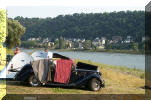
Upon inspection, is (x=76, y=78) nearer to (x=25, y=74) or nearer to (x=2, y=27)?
(x=25, y=74)

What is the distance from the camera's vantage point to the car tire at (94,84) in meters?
12.9

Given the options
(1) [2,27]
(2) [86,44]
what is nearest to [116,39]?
(2) [86,44]

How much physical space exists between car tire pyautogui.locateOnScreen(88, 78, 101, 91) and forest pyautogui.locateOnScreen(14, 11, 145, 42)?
73834mm

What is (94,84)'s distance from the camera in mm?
12906

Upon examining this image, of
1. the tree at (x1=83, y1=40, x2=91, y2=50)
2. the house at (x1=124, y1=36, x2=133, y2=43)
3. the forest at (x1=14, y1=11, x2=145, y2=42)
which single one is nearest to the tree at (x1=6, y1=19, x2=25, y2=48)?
the tree at (x1=83, y1=40, x2=91, y2=50)

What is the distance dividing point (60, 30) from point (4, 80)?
77.0m

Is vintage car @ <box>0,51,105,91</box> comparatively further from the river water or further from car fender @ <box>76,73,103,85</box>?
the river water

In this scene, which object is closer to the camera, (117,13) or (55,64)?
(55,64)

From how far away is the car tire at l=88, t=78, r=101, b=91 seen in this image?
12.9 meters

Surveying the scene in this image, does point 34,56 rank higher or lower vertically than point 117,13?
lower

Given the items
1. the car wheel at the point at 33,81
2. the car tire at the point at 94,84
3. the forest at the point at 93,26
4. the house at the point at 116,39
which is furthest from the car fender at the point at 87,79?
the forest at the point at 93,26

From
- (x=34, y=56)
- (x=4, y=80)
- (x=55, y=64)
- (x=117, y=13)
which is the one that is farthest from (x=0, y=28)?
(x=117, y=13)

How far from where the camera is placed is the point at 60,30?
299 feet

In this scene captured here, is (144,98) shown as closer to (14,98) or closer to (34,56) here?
(14,98)
